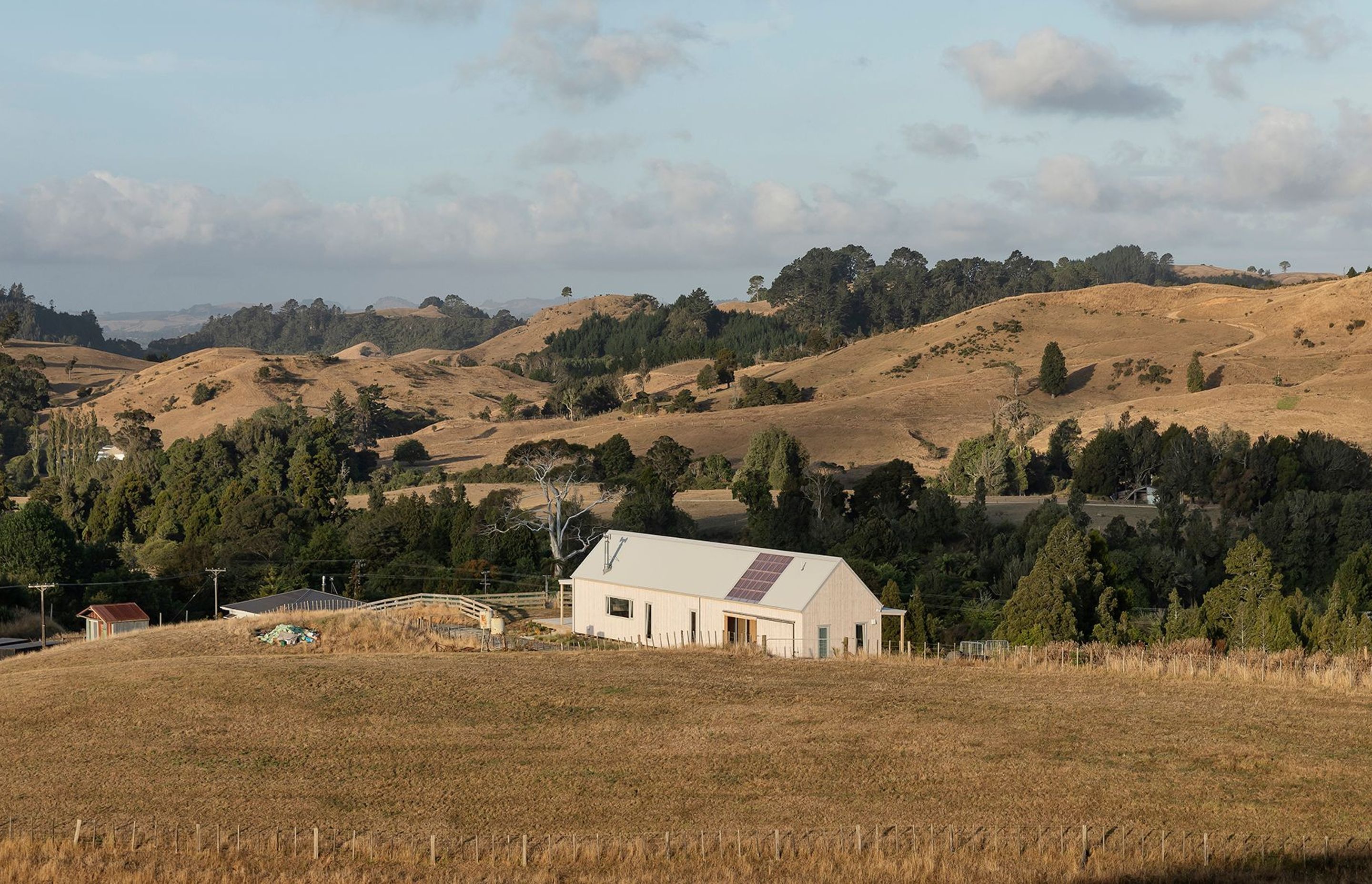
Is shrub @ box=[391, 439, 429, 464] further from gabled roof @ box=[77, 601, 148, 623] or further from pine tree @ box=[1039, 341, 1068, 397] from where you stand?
gabled roof @ box=[77, 601, 148, 623]

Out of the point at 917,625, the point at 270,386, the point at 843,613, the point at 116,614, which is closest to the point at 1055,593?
the point at 917,625

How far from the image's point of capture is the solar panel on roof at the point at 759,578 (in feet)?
134

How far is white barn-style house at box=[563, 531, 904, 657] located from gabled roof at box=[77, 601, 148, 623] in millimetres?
18559

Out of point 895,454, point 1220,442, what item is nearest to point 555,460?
point 895,454

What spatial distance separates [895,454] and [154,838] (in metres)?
82.2

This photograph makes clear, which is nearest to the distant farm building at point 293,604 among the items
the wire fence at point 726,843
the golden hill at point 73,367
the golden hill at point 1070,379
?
the wire fence at point 726,843

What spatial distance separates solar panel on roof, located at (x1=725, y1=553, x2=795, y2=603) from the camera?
134 ft

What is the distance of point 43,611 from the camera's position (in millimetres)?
55125

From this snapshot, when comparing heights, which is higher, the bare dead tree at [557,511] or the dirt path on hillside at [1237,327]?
the dirt path on hillside at [1237,327]

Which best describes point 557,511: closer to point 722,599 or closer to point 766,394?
point 722,599

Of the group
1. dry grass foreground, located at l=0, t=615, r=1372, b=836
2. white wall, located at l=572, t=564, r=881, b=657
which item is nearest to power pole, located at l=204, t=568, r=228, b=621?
white wall, located at l=572, t=564, r=881, b=657

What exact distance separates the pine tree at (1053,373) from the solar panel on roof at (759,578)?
7862 centimetres

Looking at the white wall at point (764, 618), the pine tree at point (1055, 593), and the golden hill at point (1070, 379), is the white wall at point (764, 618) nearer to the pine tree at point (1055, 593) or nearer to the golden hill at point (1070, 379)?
the pine tree at point (1055, 593)

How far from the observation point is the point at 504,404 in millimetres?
137000
